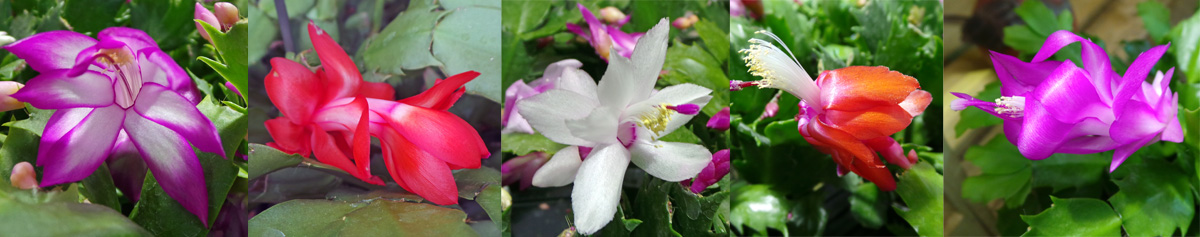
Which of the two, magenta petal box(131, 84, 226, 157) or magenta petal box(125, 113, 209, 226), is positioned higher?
magenta petal box(131, 84, 226, 157)

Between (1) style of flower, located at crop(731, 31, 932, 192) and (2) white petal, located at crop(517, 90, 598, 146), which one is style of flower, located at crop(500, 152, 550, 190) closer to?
(2) white petal, located at crop(517, 90, 598, 146)

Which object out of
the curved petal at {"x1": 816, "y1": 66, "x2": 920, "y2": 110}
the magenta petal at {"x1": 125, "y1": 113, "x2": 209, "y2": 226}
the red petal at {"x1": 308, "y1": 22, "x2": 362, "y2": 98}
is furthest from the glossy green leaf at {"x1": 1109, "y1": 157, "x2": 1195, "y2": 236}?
the magenta petal at {"x1": 125, "y1": 113, "x2": 209, "y2": 226}

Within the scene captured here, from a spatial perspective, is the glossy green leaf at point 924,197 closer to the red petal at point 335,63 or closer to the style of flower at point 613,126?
the style of flower at point 613,126

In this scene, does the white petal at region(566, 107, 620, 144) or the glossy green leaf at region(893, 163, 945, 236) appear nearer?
the white petal at region(566, 107, 620, 144)

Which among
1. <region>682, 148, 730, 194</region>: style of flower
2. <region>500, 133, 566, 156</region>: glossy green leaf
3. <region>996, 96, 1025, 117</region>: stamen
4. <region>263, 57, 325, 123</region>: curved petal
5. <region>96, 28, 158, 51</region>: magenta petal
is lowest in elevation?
<region>682, 148, 730, 194</region>: style of flower

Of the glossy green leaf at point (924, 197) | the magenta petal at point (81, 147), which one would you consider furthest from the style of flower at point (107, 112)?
the glossy green leaf at point (924, 197)

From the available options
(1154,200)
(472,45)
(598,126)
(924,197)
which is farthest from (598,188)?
(1154,200)

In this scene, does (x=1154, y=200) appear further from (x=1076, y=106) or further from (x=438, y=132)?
(x=438, y=132)
